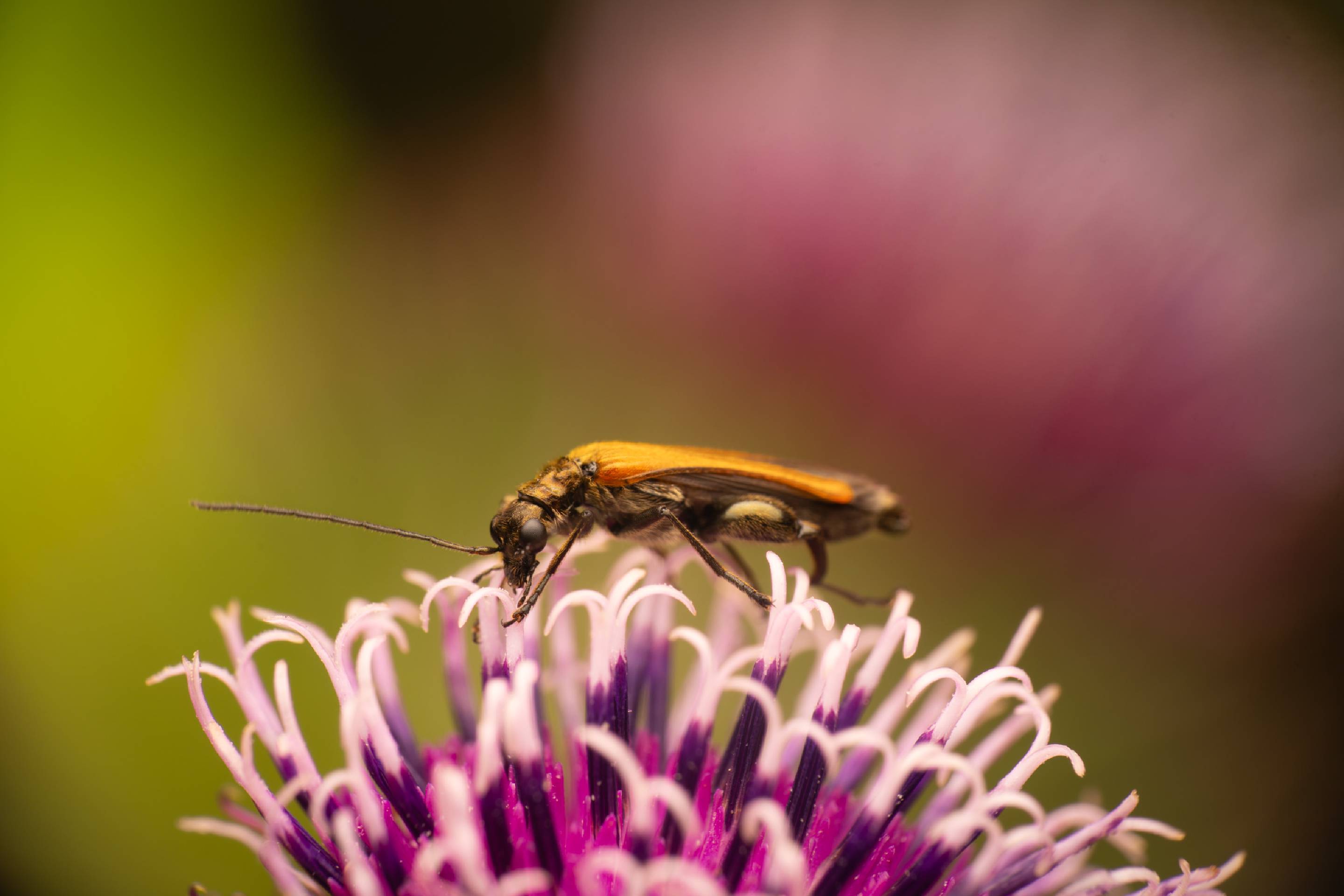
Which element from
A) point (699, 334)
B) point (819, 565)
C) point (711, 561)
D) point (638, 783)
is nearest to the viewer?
point (638, 783)

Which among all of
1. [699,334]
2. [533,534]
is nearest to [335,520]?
[533,534]

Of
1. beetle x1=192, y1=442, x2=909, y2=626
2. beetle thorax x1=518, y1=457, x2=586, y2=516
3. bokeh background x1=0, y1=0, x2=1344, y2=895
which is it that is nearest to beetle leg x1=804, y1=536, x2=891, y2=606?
beetle x1=192, y1=442, x2=909, y2=626

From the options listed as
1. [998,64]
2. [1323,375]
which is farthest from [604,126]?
[1323,375]

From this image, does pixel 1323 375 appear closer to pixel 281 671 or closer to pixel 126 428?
pixel 281 671

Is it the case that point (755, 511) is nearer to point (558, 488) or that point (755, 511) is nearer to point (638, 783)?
point (558, 488)

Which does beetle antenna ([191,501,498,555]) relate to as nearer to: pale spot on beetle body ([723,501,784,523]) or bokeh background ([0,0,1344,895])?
pale spot on beetle body ([723,501,784,523])

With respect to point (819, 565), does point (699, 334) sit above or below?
above
